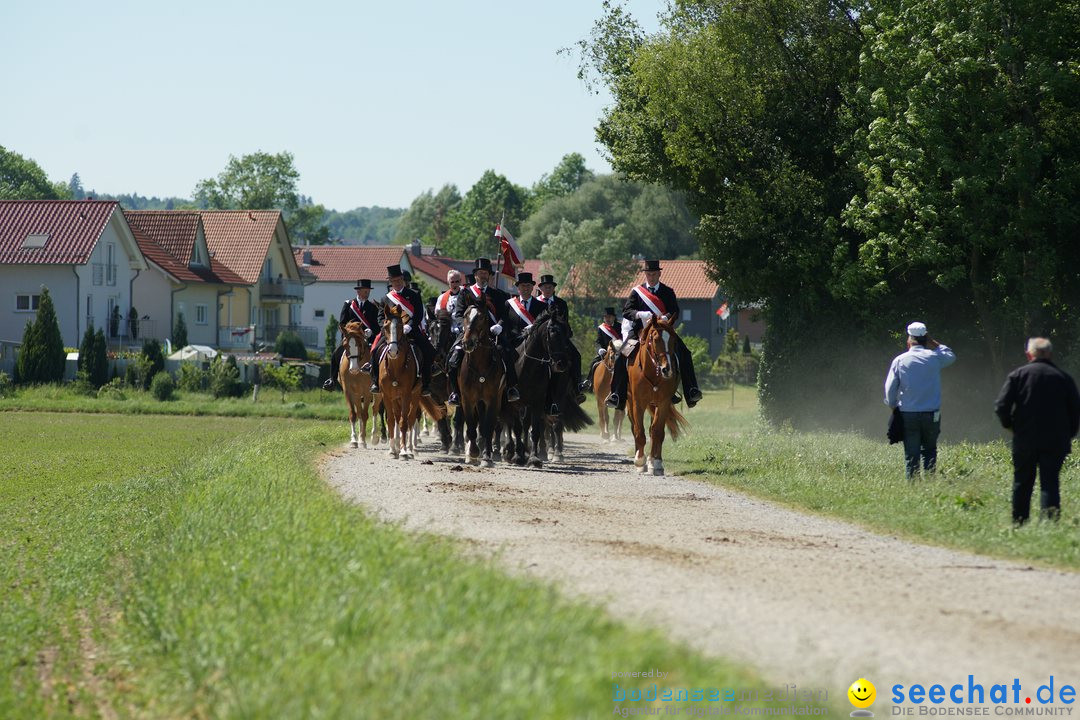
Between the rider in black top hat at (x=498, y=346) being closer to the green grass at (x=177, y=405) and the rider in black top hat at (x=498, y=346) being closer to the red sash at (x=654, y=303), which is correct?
the red sash at (x=654, y=303)

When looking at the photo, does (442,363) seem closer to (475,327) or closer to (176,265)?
(475,327)

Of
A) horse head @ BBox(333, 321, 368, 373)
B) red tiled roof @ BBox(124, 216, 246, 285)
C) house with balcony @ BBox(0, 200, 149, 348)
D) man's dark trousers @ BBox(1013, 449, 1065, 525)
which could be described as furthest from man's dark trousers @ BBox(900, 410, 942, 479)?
red tiled roof @ BBox(124, 216, 246, 285)

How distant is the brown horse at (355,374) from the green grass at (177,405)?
51.9 feet

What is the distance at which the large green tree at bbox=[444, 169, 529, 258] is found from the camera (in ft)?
501

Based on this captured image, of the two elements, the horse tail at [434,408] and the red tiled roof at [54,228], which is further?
the red tiled roof at [54,228]

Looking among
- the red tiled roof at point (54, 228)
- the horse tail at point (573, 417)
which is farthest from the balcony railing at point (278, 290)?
the horse tail at point (573, 417)

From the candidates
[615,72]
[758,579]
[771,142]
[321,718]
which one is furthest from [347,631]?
[615,72]

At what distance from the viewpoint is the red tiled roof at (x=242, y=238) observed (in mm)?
77250

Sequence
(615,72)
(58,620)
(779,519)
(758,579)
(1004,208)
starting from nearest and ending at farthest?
(758,579)
(58,620)
(779,519)
(1004,208)
(615,72)

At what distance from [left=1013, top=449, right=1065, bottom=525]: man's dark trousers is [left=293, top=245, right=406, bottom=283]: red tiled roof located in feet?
293

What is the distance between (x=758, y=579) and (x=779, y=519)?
15.2 feet

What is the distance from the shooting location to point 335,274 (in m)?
103

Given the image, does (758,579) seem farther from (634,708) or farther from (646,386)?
(646,386)

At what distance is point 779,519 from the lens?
14242 mm
